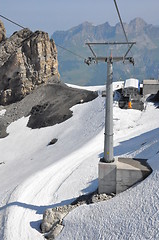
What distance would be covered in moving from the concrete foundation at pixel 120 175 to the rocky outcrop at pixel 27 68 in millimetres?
47615

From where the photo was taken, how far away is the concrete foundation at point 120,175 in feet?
57.9

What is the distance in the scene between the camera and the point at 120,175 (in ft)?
58.6

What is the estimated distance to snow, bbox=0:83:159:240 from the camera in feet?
49.2

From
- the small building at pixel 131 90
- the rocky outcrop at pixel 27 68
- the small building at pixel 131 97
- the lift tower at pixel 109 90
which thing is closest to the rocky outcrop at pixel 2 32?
the rocky outcrop at pixel 27 68

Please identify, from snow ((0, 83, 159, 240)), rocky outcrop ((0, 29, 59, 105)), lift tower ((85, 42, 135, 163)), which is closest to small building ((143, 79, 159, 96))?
snow ((0, 83, 159, 240))

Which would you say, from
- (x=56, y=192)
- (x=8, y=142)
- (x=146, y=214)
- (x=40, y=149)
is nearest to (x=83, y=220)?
(x=146, y=214)

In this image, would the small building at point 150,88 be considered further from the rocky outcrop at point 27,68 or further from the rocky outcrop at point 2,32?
the rocky outcrop at point 2,32

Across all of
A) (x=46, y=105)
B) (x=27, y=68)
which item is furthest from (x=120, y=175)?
(x=27, y=68)

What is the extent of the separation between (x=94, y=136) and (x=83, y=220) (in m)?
20.1

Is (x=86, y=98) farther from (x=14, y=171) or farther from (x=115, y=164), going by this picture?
(x=115, y=164)

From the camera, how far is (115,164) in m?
18.0

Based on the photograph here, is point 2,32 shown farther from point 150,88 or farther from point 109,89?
point 109,89

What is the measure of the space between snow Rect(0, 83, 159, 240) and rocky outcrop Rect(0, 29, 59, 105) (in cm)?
1799

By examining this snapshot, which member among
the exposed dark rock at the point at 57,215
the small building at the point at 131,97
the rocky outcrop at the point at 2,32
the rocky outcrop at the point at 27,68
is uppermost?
the rocky outcrop at the point at 2,32
